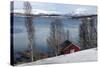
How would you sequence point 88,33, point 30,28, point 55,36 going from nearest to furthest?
point 30,28 → point 55,36 → point 88,33

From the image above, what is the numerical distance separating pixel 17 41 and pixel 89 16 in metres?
1.02

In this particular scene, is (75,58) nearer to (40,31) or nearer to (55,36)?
(55,36)

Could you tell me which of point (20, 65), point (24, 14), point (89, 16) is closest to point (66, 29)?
point (89, 16)

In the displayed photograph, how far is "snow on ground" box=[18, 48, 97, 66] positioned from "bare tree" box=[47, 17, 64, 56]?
86 mm

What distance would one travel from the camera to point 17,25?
222 cm

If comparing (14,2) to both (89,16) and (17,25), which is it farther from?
(89,16)

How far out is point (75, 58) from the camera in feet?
8.13

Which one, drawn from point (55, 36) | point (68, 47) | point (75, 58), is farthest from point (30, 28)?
point (75, 58)

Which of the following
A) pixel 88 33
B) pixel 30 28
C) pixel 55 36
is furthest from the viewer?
pixel 88 33

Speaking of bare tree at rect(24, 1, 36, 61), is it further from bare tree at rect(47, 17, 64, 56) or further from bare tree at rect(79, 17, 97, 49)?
bare tree at rect(79, 17, 97, 49)

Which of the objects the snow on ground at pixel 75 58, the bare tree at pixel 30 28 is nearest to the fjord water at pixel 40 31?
the bare tree at pixel 30 28

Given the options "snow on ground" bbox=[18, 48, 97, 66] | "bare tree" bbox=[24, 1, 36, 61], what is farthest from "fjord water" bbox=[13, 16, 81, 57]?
"snow on ground" bbox=[18, 48, 97, 66]

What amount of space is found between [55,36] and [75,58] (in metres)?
0.39

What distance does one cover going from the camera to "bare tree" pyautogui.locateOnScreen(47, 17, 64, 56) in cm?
238
